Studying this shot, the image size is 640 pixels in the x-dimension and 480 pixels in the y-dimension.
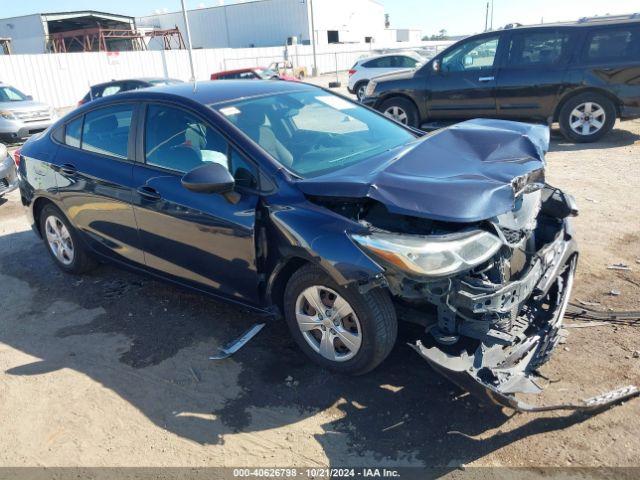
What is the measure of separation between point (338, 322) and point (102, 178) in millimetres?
2366

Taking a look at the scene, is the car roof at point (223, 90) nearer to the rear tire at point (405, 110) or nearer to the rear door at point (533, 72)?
the rear door at point (533, 72)

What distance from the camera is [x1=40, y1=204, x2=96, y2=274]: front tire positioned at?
4809mm

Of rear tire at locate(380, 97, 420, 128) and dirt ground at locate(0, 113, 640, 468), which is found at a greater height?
rear tire at locate(380, 97, 420, 128)

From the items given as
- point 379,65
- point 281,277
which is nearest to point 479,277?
point 281,277

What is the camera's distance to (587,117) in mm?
9086

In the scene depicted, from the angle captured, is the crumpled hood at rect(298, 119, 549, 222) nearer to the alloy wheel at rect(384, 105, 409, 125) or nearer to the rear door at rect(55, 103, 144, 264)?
the rear door at rect(55, 103, 144, 264)

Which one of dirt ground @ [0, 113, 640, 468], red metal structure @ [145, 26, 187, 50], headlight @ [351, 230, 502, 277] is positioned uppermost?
red metal structure @ [145, 26, 187, 50]

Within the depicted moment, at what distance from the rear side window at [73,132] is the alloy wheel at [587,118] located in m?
7.93

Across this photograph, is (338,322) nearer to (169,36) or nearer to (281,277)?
(281,277)

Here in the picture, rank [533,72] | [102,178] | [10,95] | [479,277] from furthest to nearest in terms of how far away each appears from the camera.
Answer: [10,95]
[533,72]
[102,178]
[479,277]

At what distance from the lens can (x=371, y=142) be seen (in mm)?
3939

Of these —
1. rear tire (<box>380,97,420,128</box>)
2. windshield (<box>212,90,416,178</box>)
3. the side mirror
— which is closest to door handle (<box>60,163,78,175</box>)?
windshield (<box>212,90,416,178</box>)

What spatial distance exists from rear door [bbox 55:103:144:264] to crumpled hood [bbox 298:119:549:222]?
1.72 meters

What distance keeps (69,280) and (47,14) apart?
138 ft
